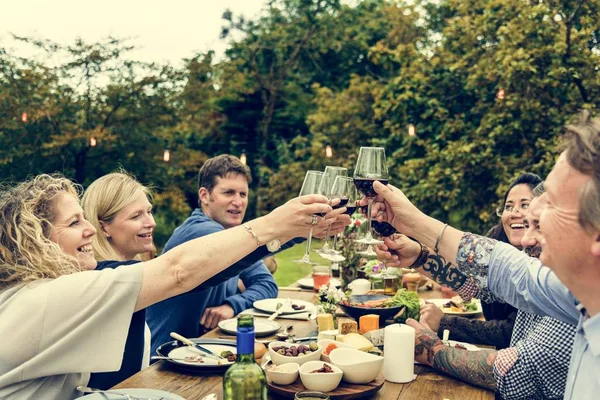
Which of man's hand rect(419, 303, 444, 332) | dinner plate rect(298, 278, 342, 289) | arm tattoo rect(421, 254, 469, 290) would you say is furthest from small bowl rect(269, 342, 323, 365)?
dinner plate rect(298, 278, 342, 289)

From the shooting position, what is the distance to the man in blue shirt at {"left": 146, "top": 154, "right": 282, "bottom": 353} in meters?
3.56

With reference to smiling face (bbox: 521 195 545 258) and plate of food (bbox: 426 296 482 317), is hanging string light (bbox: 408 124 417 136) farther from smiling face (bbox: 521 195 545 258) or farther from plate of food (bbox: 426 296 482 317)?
smiling face (bbox: 521 195 545 258)

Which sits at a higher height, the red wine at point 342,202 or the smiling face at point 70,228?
the red wine at point 342,202

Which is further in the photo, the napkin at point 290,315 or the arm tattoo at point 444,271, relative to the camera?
the napkin at point 290,315

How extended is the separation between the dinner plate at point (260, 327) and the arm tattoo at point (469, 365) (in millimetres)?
915

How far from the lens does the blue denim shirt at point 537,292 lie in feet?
4.94

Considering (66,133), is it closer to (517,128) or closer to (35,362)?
(517,128)

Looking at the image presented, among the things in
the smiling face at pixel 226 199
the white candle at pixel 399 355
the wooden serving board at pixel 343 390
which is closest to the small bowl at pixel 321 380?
the wooden serving board at pixel 343 390

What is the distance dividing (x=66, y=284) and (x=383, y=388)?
120 centimetres

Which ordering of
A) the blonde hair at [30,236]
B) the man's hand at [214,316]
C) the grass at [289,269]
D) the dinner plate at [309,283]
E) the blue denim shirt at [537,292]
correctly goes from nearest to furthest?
1. the blue denim shirt at [537,292]
2. the blonde hair at [30,236]
3. the man's hand at [214,316]
4. the dinner plate at [309,283]
5. the grass at [289,269]

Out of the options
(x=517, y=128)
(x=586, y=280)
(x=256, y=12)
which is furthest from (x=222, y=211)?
(x=256, y=12)

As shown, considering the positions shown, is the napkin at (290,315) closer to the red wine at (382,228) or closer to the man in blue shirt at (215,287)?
the man in blue shirt at (215,287)

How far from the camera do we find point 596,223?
1.36 m

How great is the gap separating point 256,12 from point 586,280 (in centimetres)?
1726
